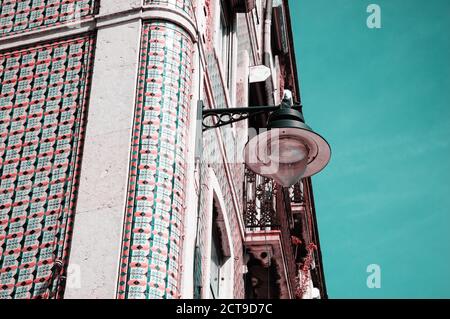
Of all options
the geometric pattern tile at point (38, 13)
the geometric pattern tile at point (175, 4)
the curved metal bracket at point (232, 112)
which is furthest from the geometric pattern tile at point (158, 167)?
the geometric pattern tile at point (38, 13)

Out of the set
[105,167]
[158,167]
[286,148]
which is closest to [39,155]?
[105,167]

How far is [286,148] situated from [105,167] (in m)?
1.82

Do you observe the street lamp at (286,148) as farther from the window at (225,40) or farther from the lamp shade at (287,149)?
the window at (225,40)

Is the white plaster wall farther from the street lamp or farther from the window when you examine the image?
the window

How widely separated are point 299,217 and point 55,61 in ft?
38.4

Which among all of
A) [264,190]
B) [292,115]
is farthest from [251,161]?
[264,190]

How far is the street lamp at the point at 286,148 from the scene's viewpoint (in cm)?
1138

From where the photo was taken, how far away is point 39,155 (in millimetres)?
11375

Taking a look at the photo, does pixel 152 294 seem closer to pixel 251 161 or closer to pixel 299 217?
pixel 251 161

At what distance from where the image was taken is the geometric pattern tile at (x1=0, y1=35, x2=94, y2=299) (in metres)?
10.7

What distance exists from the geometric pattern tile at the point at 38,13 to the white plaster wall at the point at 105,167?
351 mm

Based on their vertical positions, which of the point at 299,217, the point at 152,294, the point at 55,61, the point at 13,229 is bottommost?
the point at 152,294

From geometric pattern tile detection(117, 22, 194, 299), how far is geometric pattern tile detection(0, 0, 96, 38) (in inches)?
34.4

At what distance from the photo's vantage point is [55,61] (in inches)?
476
